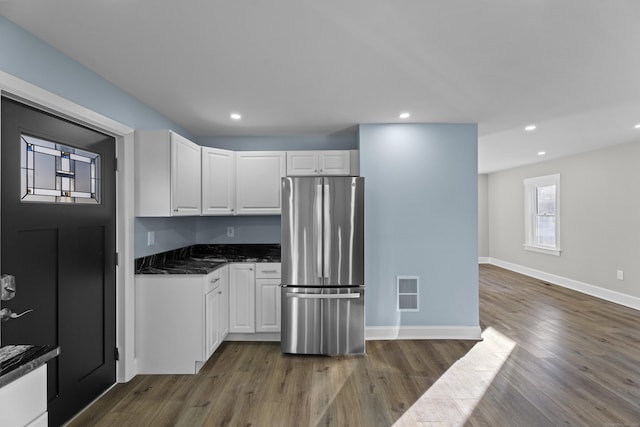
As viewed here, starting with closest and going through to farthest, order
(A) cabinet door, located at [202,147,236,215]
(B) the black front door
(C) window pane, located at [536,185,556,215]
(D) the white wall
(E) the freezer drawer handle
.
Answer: (B) the black front door
(E) the freezer drawer handle
(A) cabinet door, located at [202,147,236,215]
(D) the white wall
(C) window pane, located at [536,185,556,215]

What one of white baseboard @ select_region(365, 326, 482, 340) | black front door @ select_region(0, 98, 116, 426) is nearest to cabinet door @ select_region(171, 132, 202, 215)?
black front door @ select_region(0, 98, 116, 426)

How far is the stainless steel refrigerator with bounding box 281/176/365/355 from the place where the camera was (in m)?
3.33

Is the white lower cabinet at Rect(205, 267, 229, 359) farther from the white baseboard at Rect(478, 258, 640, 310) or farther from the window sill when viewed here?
the window sill

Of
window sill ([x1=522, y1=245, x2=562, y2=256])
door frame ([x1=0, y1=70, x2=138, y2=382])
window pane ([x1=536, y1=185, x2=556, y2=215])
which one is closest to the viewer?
door frame ([x1=0, y1=70, x2=138, y2=382])

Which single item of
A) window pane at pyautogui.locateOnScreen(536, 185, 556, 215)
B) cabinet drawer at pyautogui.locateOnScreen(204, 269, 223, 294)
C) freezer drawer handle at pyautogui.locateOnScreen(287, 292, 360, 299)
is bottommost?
freezer drawer handle at pyautogui.locateOnScreen(287, 292, 360, 299)

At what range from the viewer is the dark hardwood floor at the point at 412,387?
7.67 ft

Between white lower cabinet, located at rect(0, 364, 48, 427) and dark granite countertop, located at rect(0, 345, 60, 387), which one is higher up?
dark granite countertop, located at rect(0, 345, 60, 387)

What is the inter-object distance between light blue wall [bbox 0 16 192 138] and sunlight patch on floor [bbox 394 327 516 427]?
10.1 ft

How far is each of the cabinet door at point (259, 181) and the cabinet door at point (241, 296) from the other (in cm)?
71

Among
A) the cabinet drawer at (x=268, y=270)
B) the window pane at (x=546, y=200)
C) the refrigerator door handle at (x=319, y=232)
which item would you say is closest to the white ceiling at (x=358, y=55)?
the refrigerator door handle at (x=319, y=232)

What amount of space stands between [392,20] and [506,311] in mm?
4501


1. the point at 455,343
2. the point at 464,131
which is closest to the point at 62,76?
the point at 464,131

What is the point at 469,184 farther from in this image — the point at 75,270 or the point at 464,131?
the point at 75,270

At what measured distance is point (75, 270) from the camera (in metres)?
2.32
